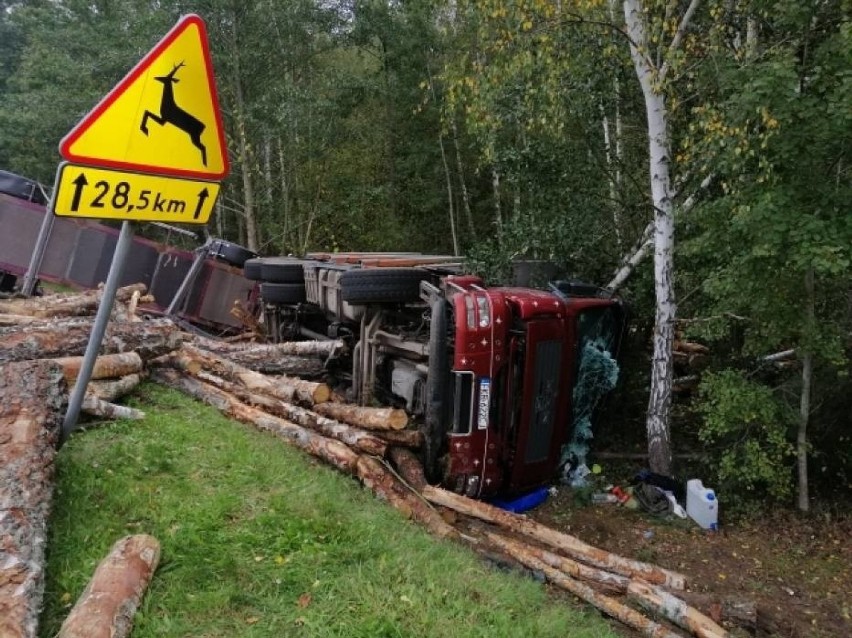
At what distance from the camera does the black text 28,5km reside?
281 centimetres

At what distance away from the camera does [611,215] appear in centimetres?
877

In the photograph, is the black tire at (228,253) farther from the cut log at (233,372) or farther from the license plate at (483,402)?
the license plate at (483,402)

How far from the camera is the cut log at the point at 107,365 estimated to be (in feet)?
16.7

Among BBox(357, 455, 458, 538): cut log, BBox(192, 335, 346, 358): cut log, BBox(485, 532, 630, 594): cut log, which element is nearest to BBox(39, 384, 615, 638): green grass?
BBox(357, 455, 458, 538): cut log

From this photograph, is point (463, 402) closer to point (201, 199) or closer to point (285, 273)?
point (201, 199)

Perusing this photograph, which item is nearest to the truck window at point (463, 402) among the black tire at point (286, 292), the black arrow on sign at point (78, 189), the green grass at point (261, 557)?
the green grass at point (261, 557)

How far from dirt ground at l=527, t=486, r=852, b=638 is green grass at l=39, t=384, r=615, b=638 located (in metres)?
1.80

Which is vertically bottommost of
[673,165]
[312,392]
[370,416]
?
[370,416]

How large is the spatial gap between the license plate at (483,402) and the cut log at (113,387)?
290cm

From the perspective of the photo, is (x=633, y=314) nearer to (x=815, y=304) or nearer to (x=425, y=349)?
(x=815, y=304)

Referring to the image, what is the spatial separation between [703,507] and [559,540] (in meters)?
1.99

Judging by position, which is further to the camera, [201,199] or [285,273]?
[285,273]

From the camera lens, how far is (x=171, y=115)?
10.1ft

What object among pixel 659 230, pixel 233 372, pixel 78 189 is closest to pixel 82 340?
pixel 233 372
